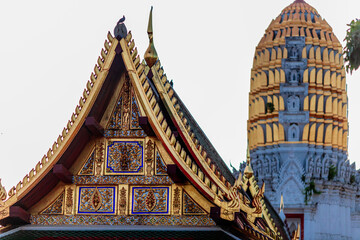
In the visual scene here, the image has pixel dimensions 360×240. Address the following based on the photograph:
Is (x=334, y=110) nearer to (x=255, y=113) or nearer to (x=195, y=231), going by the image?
(x=255, y=113)

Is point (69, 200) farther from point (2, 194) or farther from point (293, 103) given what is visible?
point (293, 103)

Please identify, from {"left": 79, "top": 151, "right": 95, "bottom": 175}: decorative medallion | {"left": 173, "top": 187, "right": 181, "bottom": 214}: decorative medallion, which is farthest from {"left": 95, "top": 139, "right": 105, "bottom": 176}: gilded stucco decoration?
{"left": 173, "top": 187, "right": 181, "bottom": 214}: decorative medallion

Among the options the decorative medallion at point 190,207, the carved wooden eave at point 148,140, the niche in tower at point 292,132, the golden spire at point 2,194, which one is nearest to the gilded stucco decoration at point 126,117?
the carved wooden eave at point 148,140

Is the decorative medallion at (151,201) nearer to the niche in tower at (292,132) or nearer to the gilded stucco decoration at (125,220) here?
the gilded stucco decoration at (125,220)

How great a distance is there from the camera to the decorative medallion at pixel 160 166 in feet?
36.6

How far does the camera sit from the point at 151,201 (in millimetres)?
11078

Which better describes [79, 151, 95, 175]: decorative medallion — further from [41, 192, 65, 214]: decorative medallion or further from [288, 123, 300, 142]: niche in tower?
[288, 123, 300, 142]: niche in tower

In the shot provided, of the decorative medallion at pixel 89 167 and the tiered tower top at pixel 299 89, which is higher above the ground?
the tiered tower top at pixel 299 89

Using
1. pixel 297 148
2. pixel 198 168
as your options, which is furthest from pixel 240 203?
pixel 297 148

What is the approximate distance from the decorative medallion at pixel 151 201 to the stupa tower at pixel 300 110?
43.1 meters

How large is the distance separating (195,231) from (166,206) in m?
0.49

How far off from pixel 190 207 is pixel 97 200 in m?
1.19

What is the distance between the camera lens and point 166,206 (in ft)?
36.2

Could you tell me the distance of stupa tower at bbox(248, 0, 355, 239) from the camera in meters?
54.8
